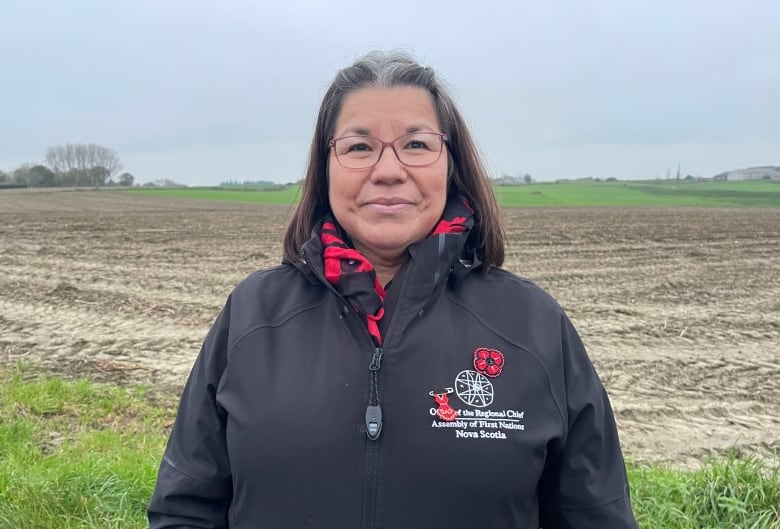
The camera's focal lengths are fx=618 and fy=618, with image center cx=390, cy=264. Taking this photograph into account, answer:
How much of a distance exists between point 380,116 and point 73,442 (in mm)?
3570

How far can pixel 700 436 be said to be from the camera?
16.0ft

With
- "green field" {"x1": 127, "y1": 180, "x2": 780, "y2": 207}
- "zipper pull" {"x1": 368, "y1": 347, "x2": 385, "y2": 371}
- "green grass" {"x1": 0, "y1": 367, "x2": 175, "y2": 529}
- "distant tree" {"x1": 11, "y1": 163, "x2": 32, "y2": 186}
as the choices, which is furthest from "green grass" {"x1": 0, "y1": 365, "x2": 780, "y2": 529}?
"distant tree" {"x1": 11, "y1": 163, "x2": 32, "y2": 186}

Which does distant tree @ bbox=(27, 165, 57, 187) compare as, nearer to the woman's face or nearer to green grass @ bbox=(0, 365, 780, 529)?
green grass @ bbox=(0, 365, 780, 529)

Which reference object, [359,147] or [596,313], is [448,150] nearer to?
[359,147]

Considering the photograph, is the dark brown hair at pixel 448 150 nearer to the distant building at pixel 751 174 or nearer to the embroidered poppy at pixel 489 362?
the embroidered poppy at pixel 489 362

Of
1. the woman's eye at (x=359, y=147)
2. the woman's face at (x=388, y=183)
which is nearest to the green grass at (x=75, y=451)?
the woman's face at (x=388, y=183)

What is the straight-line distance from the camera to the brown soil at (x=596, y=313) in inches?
213

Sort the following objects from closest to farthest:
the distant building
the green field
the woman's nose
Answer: the woman's nose < the green field < the distant building

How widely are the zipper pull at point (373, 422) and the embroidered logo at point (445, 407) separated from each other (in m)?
0.14

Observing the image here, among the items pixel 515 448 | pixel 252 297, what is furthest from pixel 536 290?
pixel 252 297

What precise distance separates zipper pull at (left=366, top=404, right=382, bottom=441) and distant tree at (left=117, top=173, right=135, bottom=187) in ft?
229

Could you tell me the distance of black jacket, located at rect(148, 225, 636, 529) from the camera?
1.50 meters

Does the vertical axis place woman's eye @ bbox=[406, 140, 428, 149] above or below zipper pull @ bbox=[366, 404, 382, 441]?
above

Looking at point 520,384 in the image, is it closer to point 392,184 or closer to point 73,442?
point 392,184
